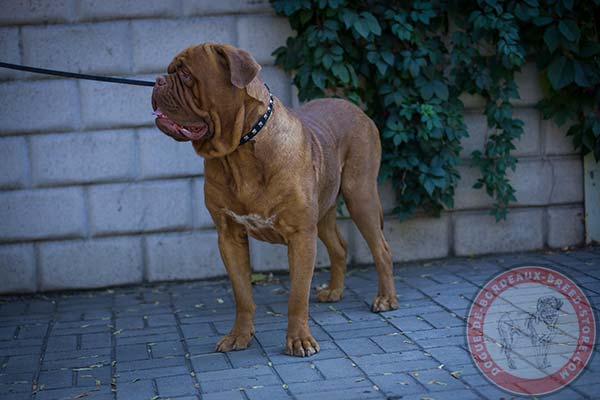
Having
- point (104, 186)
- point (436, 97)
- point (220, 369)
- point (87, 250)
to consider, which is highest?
point (436, 97)

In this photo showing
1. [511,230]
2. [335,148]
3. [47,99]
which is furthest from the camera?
[511,230]

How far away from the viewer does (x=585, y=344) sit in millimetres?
4398

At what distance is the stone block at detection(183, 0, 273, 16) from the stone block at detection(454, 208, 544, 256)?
7.89 ft

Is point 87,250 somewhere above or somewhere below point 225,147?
below

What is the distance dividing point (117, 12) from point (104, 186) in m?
1.37

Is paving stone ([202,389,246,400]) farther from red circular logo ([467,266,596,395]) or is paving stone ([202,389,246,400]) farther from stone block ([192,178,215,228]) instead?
stone block ([192,178,215,228])

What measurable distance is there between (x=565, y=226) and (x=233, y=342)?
140 inches

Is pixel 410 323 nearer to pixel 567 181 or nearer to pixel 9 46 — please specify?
pixel 567 181

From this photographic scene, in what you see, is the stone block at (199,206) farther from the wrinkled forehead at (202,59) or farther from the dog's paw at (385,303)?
the wrinkled forehead at (202,59)

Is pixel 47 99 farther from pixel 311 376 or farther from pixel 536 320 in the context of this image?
pixel 536 320

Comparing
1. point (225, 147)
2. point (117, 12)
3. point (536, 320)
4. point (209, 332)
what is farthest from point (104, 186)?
point (536, 320)

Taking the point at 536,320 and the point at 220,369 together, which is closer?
the point at 220,369

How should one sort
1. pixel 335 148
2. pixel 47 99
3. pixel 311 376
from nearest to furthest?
pixel 311 376 → pixel 335 148 → pixel 47 99

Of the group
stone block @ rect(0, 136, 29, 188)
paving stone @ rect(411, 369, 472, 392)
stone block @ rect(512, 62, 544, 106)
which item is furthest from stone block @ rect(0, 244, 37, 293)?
stone block @ rect(512, 62, 544, 106)
